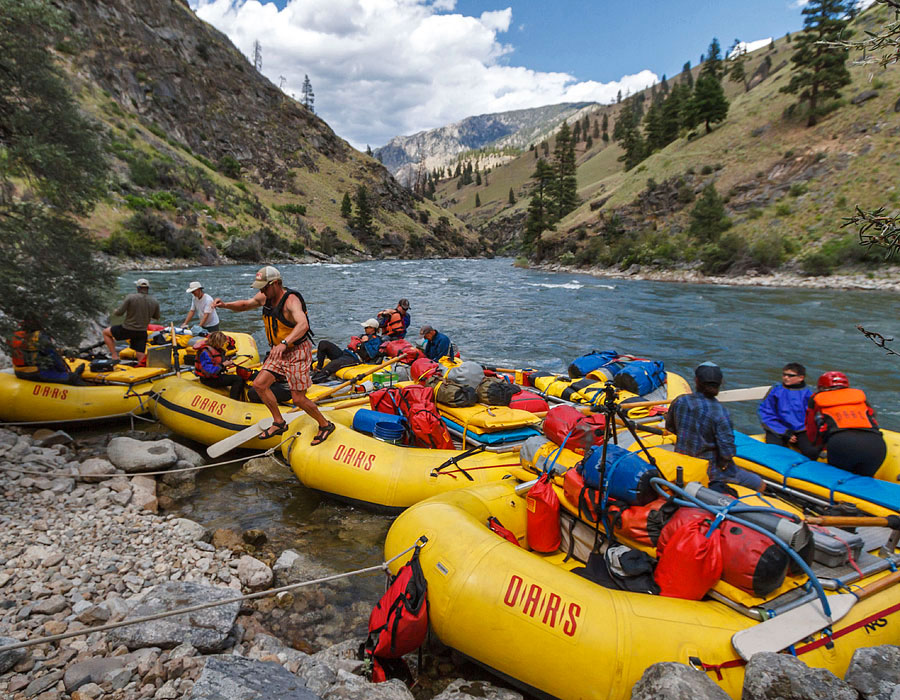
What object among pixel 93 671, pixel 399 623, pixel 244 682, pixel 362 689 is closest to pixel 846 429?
pixel 399 623

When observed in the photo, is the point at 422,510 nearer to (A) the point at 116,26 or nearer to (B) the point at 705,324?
(B) the point at 705,324

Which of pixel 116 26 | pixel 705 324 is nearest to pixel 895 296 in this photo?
pixel 705 324

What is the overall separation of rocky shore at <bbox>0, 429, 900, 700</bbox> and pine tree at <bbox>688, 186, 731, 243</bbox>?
40.7 metres

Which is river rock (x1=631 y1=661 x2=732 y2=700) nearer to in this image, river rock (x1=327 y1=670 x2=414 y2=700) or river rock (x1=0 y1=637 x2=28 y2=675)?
river rock (x1=327 y1=670 x2=414 y2=700)

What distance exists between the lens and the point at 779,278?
3030 centimetres

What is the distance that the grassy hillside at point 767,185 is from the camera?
32.2 meters

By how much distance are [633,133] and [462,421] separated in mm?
81467

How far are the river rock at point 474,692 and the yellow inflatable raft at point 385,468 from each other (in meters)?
2.25

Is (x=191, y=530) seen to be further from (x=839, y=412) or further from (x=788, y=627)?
(x=839, y=412)

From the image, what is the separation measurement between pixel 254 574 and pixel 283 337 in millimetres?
2808

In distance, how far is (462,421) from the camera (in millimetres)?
6438

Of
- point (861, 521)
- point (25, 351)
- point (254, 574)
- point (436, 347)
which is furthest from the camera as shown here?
point (436, 347)

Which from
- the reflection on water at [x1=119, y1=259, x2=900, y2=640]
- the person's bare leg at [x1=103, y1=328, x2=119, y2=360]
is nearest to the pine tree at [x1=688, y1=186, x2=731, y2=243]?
the reflection on water at [x1=119, y1=259, x2=900, y2=640]

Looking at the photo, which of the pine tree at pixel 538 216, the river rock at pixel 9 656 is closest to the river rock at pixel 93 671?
the river rock at pixel 9 656
